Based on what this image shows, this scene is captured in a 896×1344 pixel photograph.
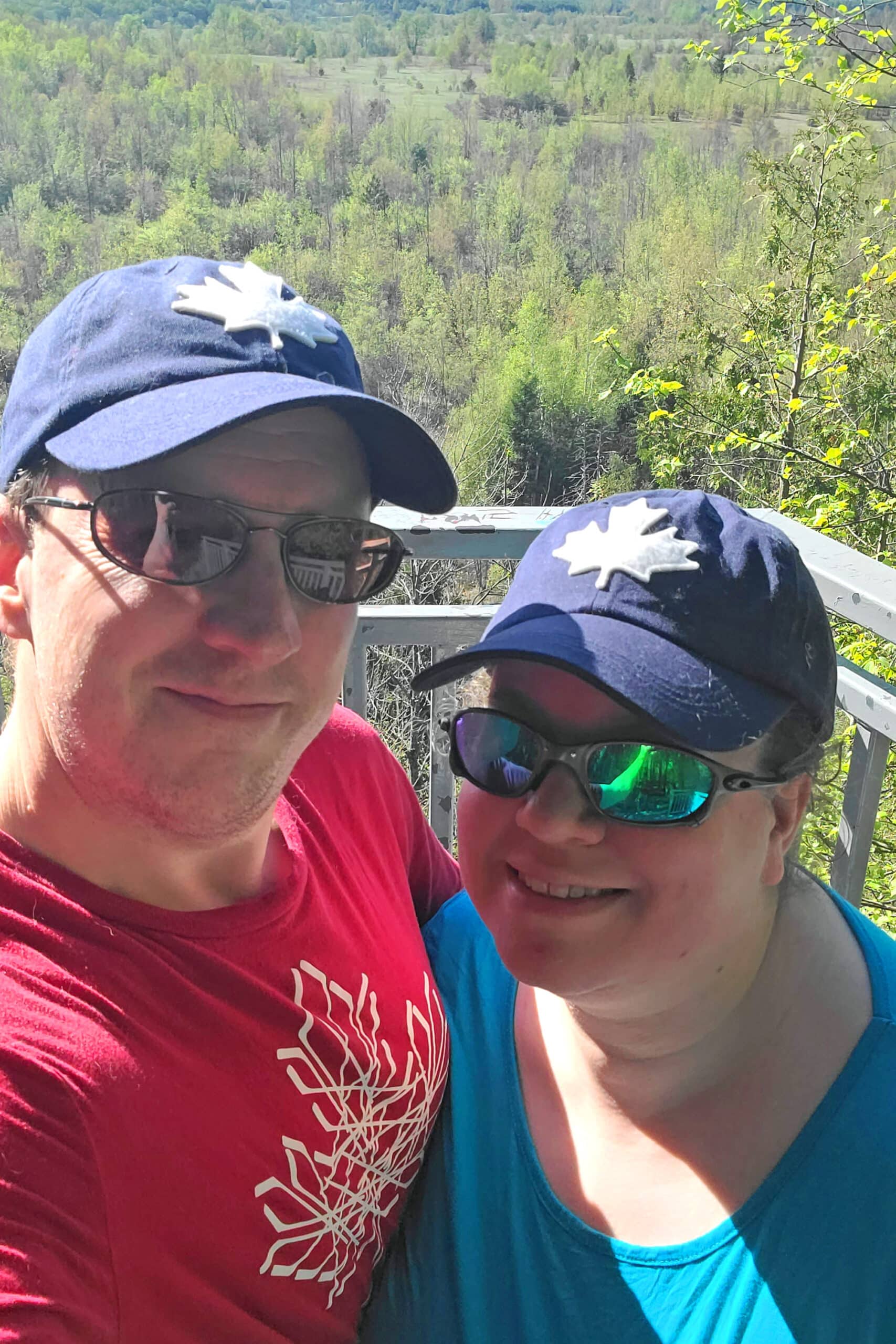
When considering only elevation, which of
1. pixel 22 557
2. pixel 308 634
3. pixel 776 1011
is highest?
pixel 22 557

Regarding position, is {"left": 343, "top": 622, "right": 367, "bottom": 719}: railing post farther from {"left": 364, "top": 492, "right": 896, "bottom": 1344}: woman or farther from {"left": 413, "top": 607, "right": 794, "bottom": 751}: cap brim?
{"left": 413, "top": 607, "right": 794, "bottom": 751}: cap brim

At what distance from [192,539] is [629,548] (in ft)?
1.65

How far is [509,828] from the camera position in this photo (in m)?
1.12

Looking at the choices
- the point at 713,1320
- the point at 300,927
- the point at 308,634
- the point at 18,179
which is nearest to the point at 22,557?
the point at 308,634

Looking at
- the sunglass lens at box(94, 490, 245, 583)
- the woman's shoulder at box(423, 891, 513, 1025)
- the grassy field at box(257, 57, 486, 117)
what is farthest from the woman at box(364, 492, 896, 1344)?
the grassy field at box(257, 57, 486, 117)

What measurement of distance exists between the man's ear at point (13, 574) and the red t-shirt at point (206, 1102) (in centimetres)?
26

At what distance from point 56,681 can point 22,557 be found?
0.17 meters

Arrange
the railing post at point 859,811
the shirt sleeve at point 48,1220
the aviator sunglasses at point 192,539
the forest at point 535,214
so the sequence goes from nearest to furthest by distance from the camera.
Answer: the shirt sleeve at point 48,1220
the aviator sunglasses at point 192,539
the railing post at point 859,811
the forest at point 535,214

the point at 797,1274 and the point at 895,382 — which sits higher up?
the point at 797,1274

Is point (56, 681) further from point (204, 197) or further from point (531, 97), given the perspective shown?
point (531, 97)

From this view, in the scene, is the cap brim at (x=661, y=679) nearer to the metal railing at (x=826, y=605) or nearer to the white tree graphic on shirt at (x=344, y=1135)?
the white tree graphic on shirt at (x=344, y=1135)

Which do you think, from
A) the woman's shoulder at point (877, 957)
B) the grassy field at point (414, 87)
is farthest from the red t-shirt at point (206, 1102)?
the grassy field at point (414, 87)

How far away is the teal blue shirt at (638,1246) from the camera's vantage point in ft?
3.18

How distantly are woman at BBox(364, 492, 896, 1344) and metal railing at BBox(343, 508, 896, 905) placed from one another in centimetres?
70
